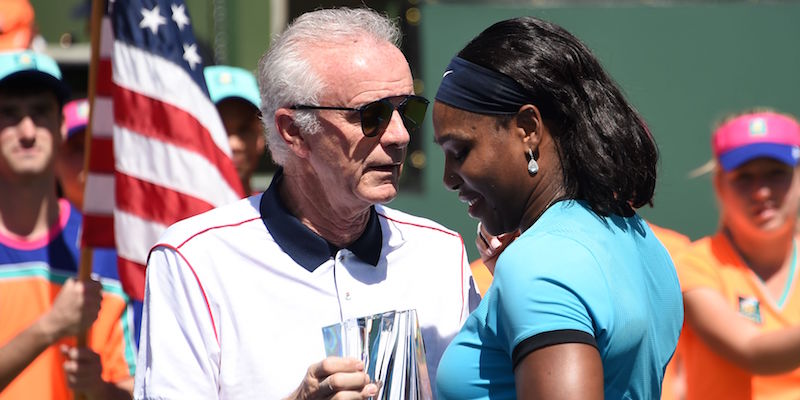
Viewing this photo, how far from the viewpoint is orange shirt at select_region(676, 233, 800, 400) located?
3.87 meters

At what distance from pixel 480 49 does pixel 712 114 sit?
3634mm

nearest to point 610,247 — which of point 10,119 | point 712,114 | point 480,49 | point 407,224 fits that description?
point 480,49

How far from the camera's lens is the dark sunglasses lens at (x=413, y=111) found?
255 cm

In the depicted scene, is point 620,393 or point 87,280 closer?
point 620,393

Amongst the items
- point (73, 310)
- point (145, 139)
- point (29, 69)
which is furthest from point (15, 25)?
point (73, 310)

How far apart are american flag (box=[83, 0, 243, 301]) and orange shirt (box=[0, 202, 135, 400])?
0.78ft

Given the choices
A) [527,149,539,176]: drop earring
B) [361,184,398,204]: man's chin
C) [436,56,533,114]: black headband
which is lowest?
[361,184,398,204]: man's chin

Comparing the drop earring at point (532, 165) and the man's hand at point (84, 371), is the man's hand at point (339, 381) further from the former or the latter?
the man's hand at point (84, 371)

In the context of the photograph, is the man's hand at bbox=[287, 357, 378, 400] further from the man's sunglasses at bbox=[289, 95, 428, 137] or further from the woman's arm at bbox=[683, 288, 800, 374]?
the woman's arm at bbox=[683, 288, 800, 374]

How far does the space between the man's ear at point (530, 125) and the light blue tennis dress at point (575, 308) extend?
0.43 feet

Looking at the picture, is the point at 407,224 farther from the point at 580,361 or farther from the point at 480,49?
the point at 580,361

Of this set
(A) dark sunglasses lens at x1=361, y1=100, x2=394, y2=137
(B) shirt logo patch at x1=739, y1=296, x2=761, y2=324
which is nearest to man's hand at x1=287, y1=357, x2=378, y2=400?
(A) dark sunglasses lens at x1=361, y1=100, x2=394, y2=137

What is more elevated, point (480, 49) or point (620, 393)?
point (480, 49)

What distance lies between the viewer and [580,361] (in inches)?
71.9
